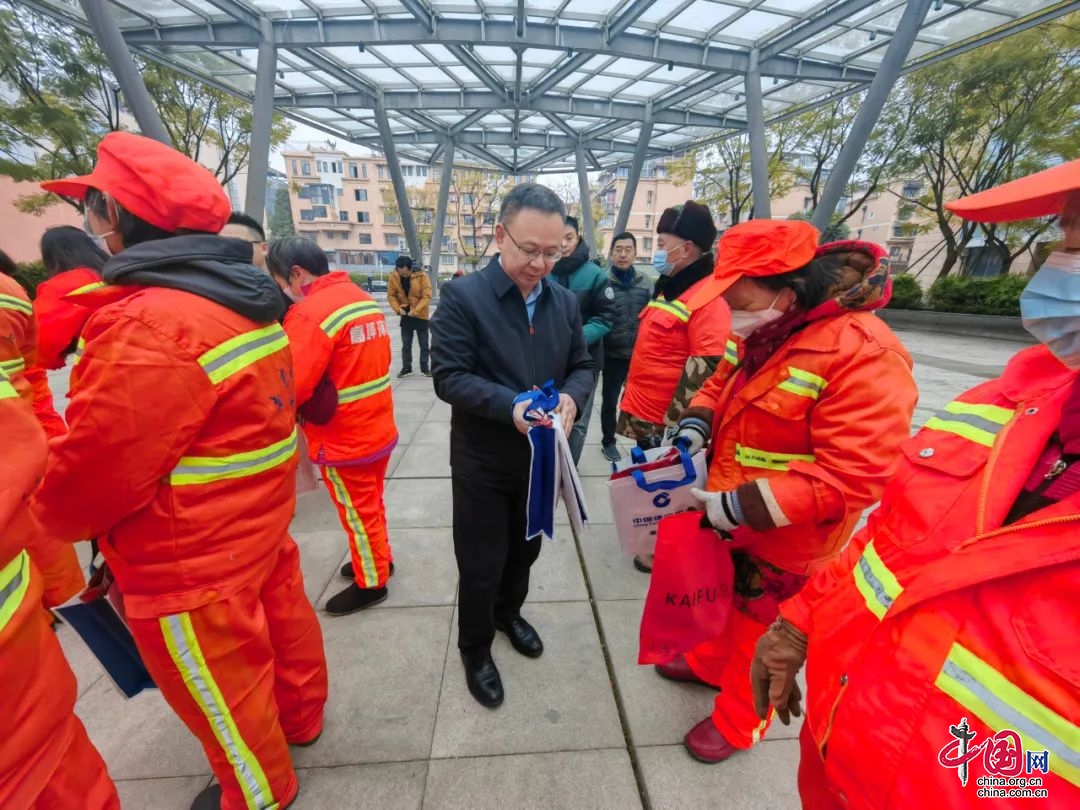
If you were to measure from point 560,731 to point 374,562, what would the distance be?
4.04 feet

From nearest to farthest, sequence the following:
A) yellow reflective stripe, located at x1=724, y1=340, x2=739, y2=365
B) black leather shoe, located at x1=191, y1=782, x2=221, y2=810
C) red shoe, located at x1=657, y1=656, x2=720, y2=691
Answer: black leather shoe, located at x1=191, y1=782, x2=221, y2=810, yellow reflective stripe, located at x1=724, y1=340, x2=739, y2=365, red shoe, located at x1=657, y1=656, x2=720, y2=691

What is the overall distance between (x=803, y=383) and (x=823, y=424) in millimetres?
132

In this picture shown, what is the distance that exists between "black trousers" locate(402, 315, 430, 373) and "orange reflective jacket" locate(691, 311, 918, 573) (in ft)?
22.2

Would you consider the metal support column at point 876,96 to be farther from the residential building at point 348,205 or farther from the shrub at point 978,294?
the residential building at point 348,205

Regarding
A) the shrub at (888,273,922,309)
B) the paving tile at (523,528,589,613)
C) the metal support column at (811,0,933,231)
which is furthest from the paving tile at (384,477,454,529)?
the shrub at (888,273,922,309)

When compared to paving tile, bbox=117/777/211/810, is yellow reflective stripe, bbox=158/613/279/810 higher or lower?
higher

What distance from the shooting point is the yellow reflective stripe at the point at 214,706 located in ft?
4.21

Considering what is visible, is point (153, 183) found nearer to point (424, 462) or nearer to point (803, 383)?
point (803, 383)

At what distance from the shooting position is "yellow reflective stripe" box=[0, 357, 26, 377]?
201 centimetres

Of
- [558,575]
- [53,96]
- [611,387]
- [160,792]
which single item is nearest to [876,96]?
[611,387]

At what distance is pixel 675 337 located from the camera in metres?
2.93

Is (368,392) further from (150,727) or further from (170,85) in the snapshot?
(170,85)

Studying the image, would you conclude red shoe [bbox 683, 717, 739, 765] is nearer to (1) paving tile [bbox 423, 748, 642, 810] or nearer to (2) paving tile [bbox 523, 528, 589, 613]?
(1) paving tile [bbox 423, 748, 642, 810]

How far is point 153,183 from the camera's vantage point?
4.07 feet
